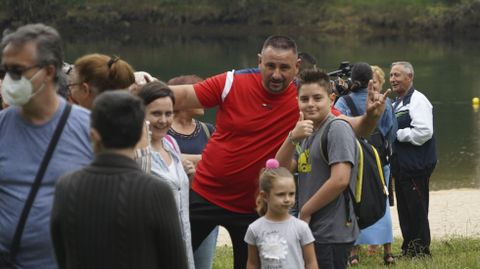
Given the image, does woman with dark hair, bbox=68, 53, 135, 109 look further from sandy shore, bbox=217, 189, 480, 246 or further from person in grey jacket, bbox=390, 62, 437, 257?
sandy shore, bbox=217, 189, 480, 246

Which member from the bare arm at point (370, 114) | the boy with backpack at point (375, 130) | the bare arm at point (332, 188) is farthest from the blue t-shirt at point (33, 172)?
the boy with backpack at point (375, 130)

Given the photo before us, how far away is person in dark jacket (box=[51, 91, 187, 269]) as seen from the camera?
352 centimetres

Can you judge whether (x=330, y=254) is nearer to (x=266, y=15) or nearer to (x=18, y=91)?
(x=18, y=91)

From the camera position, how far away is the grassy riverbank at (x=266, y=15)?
69.1m

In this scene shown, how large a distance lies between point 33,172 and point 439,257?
463 cm

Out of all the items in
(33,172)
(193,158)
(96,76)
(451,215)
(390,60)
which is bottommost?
(390,60)

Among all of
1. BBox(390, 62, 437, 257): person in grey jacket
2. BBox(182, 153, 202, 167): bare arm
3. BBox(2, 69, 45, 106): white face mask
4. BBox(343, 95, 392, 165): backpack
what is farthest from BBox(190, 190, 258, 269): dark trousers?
BBox(390, 62, 437, 257): person in grey jacket

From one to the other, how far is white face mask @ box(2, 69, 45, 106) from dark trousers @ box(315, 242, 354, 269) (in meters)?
2.28

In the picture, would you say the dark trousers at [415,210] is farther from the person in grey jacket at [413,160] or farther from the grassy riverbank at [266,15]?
the grassy riverbank at [266,15]

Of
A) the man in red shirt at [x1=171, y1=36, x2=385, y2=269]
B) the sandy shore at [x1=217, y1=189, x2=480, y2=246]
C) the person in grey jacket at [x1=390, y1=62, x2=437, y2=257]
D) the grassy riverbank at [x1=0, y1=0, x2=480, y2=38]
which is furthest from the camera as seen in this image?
the grassy riverbank at [x1=0, y1=0, x2=480, y2=38]

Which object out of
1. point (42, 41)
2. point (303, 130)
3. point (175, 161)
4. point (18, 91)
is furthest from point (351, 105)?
point (18, 91)

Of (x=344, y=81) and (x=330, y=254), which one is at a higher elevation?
(x=344, y=81)

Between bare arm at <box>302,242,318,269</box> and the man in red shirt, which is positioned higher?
the man in red shirt

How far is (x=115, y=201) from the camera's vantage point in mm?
3525
